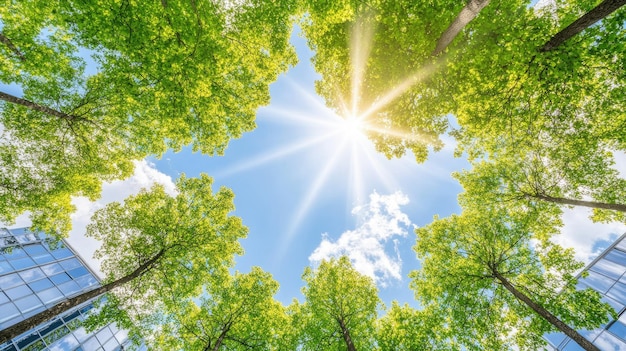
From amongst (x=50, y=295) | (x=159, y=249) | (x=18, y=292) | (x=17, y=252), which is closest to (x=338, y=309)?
(x=159, y=249)

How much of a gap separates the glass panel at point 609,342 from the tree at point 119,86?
2400cm

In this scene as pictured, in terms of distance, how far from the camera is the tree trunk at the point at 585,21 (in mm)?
4938

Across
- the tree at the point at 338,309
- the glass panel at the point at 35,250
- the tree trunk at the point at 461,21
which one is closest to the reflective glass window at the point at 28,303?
the glass panel at the point at 35,250

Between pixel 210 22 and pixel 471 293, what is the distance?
1791 cm

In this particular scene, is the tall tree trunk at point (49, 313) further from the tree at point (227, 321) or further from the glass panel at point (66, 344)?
the glass panel at point (66, 344)

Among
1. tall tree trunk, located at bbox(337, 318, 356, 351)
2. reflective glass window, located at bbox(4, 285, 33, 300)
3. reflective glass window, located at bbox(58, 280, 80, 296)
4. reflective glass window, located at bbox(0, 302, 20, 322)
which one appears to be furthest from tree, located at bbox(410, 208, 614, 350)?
reflective glass window, located at bbox(58, 280, 80, 296)

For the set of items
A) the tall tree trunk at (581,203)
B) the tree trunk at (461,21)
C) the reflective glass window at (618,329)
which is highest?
the tree trunk at (461,21)

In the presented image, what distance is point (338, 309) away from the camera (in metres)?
13.5

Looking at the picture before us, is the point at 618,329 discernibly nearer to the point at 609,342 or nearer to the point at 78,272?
the point at 609,342

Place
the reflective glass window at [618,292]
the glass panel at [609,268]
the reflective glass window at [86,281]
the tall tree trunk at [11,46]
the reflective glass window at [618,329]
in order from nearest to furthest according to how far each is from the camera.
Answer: the tall tree trunk at [11,46] → the reflective glass window at [618,329] → the reflective glass window at [618,292] → the glass panel at [609,268] → the reflective glass window at [86,281]

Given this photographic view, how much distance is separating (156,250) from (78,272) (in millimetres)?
19568

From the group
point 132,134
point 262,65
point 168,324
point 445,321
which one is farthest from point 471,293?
point 132,134

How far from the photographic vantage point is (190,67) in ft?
27.2

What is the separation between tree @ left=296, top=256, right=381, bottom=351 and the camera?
41.7 feet
